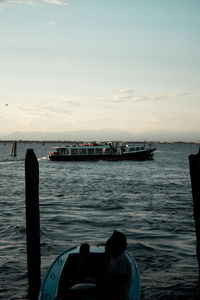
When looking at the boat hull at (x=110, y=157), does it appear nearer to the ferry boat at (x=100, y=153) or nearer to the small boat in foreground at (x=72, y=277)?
the ferry boat at (x=100, y=153)

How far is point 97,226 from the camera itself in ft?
52.9

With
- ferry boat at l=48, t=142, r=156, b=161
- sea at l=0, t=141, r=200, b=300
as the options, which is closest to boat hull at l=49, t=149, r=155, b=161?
ferry boat at l=48, t=142, r=156, b=161

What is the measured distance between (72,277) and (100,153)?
201 ft

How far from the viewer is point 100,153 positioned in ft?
226

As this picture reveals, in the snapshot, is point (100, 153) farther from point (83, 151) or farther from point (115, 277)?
point (115, 277)

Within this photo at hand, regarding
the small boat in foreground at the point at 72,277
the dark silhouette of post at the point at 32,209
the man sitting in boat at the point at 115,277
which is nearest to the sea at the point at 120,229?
the dark silhouette of post at the point at 32,209

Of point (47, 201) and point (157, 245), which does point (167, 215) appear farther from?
point (47, 201)

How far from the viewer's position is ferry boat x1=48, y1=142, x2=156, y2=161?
68.1 metres

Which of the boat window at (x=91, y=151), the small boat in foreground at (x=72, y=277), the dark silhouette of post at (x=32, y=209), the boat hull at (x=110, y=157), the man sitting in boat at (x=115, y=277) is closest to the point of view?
the man sitting in boat at (x=115, y=277)

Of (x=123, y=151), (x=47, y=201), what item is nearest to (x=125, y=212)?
(x=47, y=201)

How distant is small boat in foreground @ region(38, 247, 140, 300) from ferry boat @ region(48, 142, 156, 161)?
59.6 m

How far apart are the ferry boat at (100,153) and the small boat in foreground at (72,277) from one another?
2345 inches

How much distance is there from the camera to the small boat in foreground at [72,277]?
674cm

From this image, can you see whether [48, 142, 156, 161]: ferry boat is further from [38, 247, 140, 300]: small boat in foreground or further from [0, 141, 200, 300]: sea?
[38, 247, 140, 300]: small boat in foreground
